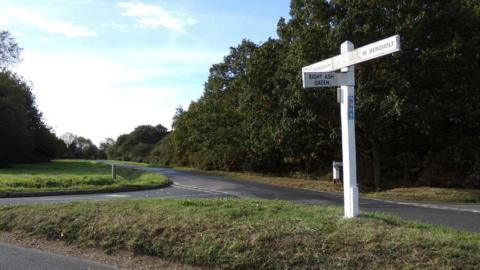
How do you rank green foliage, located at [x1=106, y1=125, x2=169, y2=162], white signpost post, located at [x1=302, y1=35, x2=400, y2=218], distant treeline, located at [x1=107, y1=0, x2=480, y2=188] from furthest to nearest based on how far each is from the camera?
green foliage, located at [x1=106, y1=125, x2=169, y2=162] → distant treeline, located at [x1=107, y1=0, x2=480, y2=188] → white signpost post, located at [x1=302, y1=35, x2=400, y2=218]

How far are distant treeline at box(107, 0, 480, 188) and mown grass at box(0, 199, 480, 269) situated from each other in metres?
12.6

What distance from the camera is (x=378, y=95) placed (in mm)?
20578

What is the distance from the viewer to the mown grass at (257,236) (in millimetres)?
6035

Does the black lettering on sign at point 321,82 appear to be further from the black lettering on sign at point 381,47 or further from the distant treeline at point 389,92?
the distant treeline at point 389,92

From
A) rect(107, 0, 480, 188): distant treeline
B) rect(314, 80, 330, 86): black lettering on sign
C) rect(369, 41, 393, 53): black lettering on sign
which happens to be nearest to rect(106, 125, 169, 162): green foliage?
rect(107, 0, 480, 188): distant treeline

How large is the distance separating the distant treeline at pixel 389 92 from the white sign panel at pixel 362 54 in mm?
11727

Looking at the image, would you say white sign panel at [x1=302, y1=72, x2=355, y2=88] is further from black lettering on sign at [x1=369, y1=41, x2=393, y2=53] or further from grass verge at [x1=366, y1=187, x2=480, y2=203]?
grass verge at [x1=366, y1=187, x2=480, y2=203]

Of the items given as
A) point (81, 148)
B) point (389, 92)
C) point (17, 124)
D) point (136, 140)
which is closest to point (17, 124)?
point (17, 124)

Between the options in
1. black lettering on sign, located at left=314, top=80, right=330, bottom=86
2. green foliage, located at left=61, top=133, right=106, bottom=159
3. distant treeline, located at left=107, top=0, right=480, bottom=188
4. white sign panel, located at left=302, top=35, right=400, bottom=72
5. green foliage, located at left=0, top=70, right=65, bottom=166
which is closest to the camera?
white sign panel, located at left=302, top=35, right=400, bottom=72

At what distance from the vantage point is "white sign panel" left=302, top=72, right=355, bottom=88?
7996 mm

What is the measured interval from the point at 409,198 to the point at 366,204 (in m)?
3.26

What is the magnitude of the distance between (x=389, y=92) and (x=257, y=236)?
15137mm

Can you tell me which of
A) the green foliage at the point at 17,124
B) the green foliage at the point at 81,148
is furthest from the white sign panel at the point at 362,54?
the green foliage at the point at 81,148

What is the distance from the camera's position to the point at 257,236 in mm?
6824
